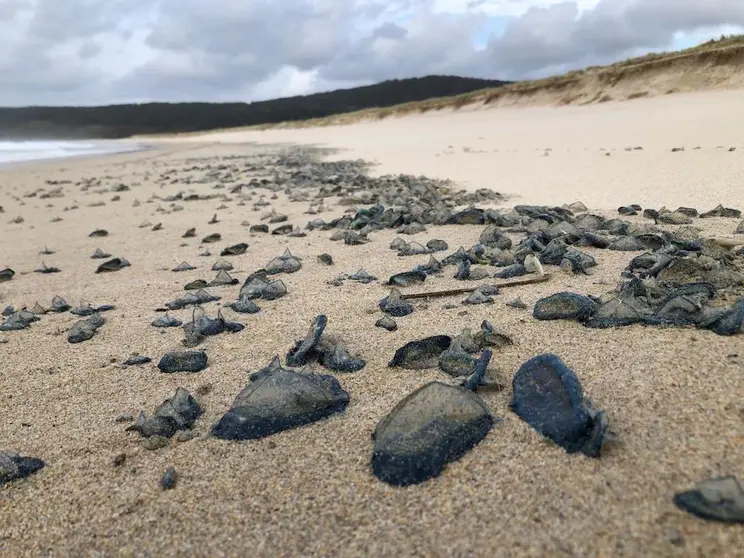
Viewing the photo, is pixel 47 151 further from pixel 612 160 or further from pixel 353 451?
pixel 353 451

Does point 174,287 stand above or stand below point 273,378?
below

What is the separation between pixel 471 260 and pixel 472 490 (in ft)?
6.01

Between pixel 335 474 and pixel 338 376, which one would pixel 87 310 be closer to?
pixel 338 376

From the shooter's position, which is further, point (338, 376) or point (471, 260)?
point (471, 260)

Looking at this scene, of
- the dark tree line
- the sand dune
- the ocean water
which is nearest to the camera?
the sand dune

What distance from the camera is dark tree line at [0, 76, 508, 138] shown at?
209 ft

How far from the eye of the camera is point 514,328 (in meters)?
1.99

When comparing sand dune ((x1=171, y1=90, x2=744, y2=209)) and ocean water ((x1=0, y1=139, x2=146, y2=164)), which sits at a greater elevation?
sand dune ((x1=171, y1=90, x2=744, y2=209))

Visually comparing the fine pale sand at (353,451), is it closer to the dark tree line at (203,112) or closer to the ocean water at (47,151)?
the ocean water at (47,151)

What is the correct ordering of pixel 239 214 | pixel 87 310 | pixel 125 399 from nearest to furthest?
pixel 125 399 < pixel 87 310 < pixel 239 214

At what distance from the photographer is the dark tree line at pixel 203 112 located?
209 feet

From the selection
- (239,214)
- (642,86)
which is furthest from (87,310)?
(642,86)

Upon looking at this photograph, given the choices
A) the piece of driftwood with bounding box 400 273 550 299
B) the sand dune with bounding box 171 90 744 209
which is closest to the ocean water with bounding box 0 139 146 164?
the sand dune with bounding box 171 90 744 209

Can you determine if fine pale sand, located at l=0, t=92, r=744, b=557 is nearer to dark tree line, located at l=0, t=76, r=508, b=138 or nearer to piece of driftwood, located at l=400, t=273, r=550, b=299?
piece of driftwood, located at l=400, t=273, r=550, b=299
